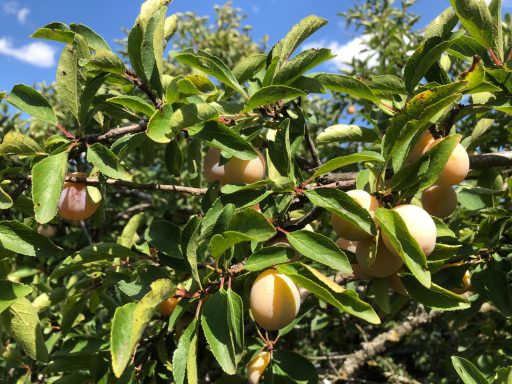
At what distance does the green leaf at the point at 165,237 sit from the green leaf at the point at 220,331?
0.51 ft

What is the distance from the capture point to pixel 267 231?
Result: 34.6 inches

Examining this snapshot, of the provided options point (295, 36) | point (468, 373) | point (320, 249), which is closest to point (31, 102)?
point (295, 36)

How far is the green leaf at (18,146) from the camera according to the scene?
1043 millimetres

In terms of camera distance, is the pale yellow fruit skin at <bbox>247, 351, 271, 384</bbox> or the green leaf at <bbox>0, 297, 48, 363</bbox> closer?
the green leaf at <bbox>0, 297, 48, 363</bbox>

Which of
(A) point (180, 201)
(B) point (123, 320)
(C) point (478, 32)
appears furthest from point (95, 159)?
(A) point (180, 201)

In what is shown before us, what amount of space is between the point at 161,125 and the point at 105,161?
190 millimetres

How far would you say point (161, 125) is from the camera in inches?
36.9

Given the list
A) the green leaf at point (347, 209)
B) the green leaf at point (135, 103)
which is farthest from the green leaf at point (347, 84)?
the green leaf at point (135, 103)

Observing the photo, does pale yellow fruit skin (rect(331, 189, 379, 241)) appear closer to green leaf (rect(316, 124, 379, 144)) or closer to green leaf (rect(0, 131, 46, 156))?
green leaf (rect(316, 124, 379, 144))

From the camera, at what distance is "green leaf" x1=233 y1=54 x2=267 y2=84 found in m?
1.13

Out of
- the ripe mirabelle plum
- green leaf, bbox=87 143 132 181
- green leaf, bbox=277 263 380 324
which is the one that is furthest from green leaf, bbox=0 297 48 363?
green leaf, bbox=277 263 380 324

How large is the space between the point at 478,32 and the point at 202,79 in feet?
1.98

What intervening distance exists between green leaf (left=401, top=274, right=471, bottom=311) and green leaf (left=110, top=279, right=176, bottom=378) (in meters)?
0.51

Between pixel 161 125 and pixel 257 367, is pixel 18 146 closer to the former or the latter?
pixel 161 125
